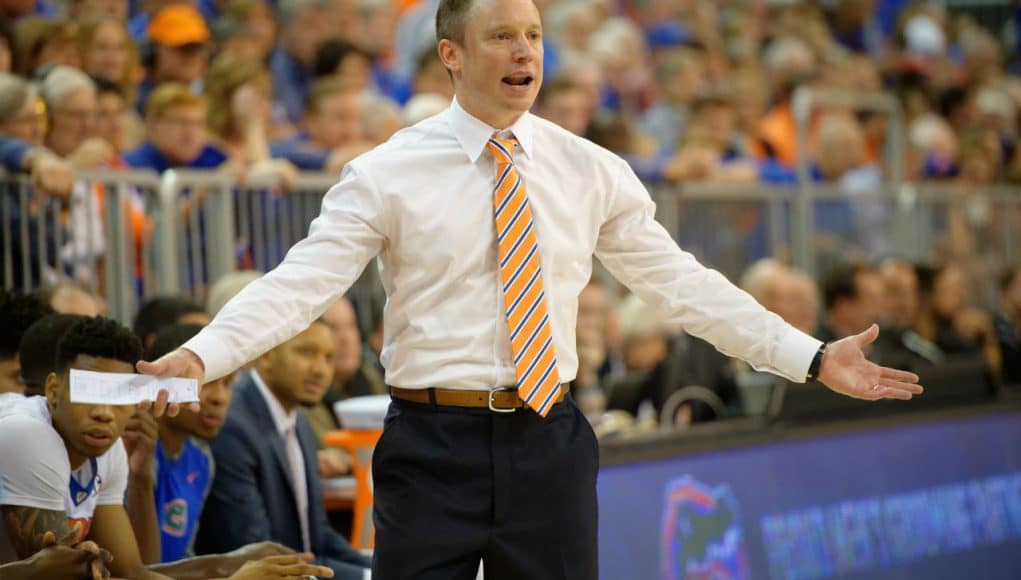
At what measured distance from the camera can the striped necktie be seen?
366 centimetres

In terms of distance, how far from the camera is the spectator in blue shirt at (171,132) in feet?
23.6

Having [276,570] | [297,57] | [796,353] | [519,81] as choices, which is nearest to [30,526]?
[276,570]

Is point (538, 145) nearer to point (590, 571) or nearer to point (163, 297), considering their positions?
point (590, 571)

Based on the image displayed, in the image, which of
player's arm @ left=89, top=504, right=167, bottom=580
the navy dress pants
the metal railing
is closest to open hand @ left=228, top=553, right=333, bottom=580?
player's arm @ left=89, top=504, right=167, bottom=580

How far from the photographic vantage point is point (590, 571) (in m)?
3.79

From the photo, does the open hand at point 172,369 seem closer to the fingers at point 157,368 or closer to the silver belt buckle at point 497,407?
the fingers at point 157,368

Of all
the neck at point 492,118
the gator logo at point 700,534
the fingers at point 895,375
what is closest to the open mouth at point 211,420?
the neck at point 492,118

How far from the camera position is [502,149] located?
12.6 feet

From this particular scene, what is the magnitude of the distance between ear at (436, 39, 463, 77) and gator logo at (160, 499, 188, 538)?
192cm

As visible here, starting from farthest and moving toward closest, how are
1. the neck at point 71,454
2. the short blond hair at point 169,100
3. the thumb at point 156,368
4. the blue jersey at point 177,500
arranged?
the short blond hair at point 169,100, the blue jersey at point 177,500, the neck at point 71,454, the thumb at point 156,368

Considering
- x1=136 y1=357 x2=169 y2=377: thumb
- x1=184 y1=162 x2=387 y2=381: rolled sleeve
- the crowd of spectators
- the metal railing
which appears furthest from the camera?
the metal railing

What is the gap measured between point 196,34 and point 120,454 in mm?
4157

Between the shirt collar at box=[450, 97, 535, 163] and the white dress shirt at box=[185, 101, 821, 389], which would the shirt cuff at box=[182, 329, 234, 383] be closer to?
the white dress shirt at box=[185, 101, 821, 389]

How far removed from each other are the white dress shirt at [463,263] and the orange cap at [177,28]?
14.7 feet
